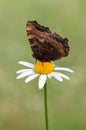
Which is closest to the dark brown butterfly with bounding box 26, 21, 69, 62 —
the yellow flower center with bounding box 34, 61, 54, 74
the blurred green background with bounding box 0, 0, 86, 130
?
the yellow flower center with bounding box 34, 61, 54, 74

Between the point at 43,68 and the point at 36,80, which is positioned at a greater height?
the point at 36,80

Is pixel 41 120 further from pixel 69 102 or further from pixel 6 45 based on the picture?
pixel 6 45

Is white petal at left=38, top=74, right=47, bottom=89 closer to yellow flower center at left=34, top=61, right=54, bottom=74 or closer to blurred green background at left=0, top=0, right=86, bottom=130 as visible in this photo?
yellow flower center at left=34, top=61, right=54, bottom=74

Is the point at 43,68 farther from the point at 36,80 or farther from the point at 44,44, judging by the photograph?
the point at 36,80

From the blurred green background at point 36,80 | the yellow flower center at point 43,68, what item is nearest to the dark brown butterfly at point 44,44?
the yellow flower center at point 43,68

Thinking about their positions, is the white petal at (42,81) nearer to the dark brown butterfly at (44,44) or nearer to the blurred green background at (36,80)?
the dark brown butterfly at (44,44)

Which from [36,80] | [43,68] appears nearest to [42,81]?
[43,68]
